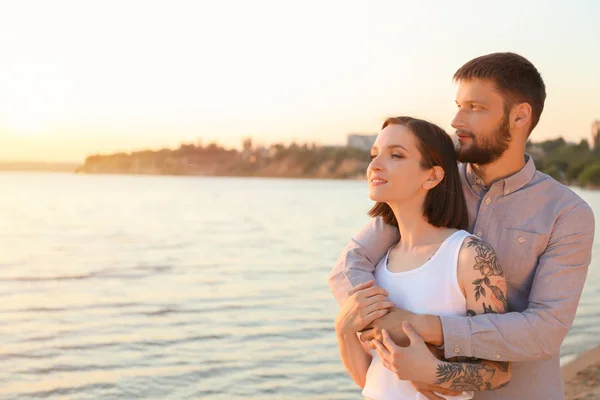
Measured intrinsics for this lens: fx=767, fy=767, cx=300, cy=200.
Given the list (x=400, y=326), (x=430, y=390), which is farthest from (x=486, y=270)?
(x=430, y=390)

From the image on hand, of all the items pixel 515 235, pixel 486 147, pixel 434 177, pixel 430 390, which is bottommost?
pixel 430 390

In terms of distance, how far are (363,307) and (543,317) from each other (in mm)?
602

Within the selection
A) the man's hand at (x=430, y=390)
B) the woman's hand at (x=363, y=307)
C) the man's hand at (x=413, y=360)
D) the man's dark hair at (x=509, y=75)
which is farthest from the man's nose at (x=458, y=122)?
the man's hand at (x=430, y=390)

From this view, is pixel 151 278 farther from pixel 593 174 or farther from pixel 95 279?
pixel 593 174

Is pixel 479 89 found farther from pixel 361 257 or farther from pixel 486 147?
pixel 361 257

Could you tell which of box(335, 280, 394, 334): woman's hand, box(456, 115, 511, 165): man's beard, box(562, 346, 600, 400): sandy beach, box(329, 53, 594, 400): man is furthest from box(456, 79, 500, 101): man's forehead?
box(562, 346, 600, 400): sandy beach

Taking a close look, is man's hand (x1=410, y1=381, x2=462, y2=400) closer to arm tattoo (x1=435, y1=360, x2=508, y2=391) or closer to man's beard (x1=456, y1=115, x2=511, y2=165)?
arm tattoo (x1=435, y1=360, x2=508, y2=391)

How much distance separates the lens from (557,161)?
67438 millimetres

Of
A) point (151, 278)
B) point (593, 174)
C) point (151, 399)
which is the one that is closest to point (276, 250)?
point (151, 278)

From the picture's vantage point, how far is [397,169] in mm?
2709

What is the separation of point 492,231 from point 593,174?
249 feet

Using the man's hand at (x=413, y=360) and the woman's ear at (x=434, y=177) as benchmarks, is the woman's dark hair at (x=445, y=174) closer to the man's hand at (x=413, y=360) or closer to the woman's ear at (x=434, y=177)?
the woman's ear at (x=434, y=177)

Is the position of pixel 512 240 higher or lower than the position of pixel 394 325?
higher

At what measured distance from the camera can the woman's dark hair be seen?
2.72m
